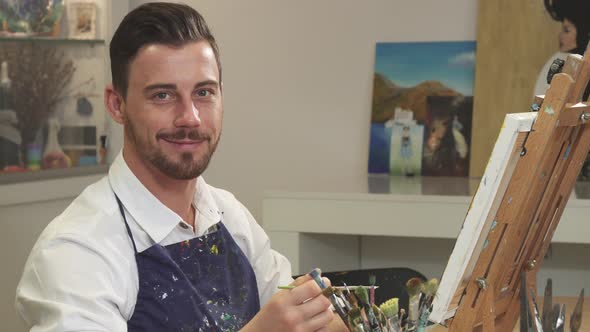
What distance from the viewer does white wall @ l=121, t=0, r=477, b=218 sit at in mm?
3629

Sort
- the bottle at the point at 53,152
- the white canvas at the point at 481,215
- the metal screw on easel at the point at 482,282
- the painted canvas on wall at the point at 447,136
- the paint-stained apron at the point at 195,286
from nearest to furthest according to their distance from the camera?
1. the white canvas at the point at 481,215
2. the metal screw on easel at the point at 482,282
3. the paint-stained apron at the point at 195,286
4. the bottle at the point at 53,152
5. the painted canvas on wall at the point at 447,136

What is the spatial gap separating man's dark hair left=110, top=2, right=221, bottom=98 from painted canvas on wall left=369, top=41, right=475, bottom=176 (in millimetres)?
1918

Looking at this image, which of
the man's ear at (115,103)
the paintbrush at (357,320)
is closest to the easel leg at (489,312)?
the paintbrush at (357,320)

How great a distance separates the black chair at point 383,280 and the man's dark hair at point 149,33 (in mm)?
880

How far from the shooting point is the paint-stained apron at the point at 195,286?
1.66 meters

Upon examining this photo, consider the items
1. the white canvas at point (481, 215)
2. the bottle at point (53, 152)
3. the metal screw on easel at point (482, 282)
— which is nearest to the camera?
the white canvas at point (481, 215)

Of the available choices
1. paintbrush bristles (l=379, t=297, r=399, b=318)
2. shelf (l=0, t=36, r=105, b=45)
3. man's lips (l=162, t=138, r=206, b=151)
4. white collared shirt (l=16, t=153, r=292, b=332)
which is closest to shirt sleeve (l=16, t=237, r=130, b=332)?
white collared shirt (l=16, t=153, r=292, b=332)

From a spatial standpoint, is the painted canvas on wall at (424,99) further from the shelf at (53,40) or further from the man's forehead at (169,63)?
the man's forehead at (169,63)

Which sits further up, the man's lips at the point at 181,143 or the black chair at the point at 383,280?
the man's lips at the point at 181,143

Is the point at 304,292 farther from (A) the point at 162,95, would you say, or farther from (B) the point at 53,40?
(B) the point at 53,40

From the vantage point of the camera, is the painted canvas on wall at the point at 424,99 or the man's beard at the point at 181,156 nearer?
the man's beard at the point at 181,156

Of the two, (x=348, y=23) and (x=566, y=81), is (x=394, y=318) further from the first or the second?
(x=348, y=23)

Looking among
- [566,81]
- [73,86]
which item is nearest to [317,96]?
[73,86]

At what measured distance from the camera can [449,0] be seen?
140 inches
